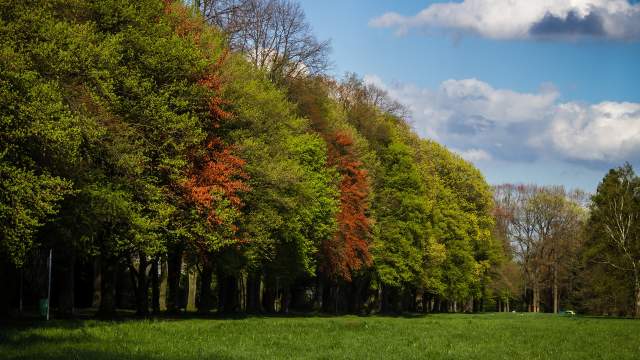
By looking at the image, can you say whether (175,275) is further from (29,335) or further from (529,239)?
(529,239)

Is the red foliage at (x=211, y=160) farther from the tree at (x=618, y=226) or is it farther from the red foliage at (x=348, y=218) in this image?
the tree at (x=618, y=226)

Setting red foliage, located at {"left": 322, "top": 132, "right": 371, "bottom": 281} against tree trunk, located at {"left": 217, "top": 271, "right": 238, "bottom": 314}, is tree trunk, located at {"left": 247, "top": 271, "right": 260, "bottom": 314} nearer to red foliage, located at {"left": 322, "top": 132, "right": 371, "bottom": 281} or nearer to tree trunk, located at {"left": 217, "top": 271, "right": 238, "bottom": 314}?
tree trunk, located at {"left": 217, "top": 271, "right": 238, "bottom": 314}

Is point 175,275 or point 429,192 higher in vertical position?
point 429,192

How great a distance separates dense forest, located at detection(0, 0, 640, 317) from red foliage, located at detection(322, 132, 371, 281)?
182mm

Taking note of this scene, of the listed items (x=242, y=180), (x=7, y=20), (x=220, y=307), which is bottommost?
(x=220, y=307)

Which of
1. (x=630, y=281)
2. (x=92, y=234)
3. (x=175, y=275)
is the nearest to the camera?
(x=92, y=234)

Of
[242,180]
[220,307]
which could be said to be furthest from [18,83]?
[220,307]

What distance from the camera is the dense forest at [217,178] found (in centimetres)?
3031

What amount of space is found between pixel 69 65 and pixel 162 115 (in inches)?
275

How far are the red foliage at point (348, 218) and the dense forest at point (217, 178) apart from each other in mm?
182

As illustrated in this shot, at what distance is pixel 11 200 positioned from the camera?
27.2 m

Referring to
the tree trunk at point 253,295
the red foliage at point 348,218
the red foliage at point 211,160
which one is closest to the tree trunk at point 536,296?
the red foliage at point 348,218

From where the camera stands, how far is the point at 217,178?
136 ft

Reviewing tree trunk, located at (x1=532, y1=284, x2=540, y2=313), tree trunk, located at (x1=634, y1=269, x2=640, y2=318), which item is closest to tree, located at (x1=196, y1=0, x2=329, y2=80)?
tree trunk, located at (x1=634, y1=269, x2=640, y2=318)
